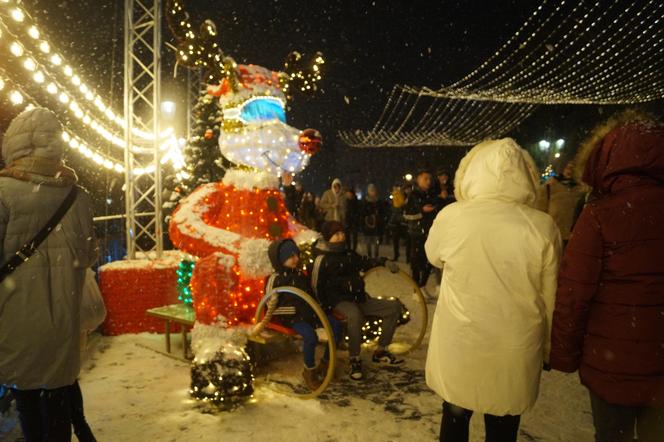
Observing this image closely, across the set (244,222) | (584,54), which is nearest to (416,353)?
(244,222)

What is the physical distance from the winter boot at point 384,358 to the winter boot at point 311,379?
0.87m

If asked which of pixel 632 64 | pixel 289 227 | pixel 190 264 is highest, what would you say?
pixel 632 64

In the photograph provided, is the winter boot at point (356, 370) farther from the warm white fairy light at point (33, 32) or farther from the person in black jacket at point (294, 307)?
the warm white fairy light at point (33, 32)

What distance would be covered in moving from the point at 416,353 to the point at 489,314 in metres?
3.35

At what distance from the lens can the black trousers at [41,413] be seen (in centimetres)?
262

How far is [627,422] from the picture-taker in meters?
2.19

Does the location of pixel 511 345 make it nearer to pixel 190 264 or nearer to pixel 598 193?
pixel 598 193

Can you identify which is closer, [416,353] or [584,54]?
[416,353]

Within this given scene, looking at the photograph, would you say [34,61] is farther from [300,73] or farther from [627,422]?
[627,422]

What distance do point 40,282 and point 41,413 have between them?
2.27 feet

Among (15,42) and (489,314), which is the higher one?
(15,42)

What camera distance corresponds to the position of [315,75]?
581 centimetres

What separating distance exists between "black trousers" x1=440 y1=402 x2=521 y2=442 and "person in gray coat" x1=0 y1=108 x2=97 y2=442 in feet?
6.39

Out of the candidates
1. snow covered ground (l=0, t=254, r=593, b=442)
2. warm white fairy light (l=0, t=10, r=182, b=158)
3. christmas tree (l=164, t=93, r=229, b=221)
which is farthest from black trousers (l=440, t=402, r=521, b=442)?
christmas tree (l=164, t=93, r=229, b=221)
